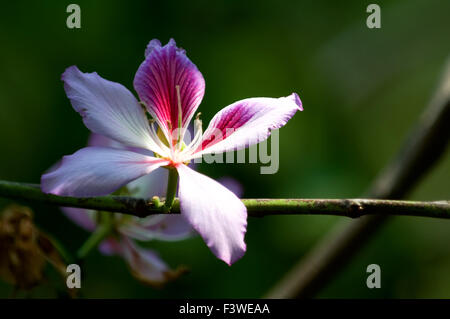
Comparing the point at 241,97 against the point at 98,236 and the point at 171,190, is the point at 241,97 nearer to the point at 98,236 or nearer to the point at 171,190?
the point at 98,236

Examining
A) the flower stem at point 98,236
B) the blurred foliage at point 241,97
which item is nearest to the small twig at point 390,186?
the flower stem at point 98,236

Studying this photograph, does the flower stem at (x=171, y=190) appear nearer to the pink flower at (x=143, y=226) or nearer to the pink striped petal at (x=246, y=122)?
the pink striped petal at (x=246, y=122)

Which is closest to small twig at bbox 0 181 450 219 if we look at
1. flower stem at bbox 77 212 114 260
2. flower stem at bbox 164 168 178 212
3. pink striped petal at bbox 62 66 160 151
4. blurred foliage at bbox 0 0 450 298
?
flower stem at bbox 164 168 178 212

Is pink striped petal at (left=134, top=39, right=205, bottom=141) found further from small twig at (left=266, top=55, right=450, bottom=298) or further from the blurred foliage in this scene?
the blurred foliage

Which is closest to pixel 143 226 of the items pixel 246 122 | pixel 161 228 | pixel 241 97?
pixel 161 228

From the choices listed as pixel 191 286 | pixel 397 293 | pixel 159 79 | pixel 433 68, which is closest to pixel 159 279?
pixel 159 79

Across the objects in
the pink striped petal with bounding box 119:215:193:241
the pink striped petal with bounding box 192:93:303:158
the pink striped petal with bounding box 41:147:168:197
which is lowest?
the pink striped petal with bounding box 119:215:193:241
